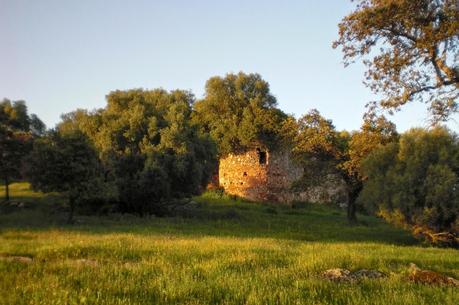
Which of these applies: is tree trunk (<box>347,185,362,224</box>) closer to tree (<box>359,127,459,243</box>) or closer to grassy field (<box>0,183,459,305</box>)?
tree (<box>359,127,459,243</box>)

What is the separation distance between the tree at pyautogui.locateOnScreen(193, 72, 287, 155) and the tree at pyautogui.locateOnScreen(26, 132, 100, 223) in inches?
775

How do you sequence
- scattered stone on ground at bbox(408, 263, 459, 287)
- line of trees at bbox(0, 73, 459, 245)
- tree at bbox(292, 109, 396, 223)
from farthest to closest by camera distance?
tree at bbox(292, 109, 396, 223), line of trees at bbox(0, 73, 459, 245), scattered stone on ground at bbox(408, 263, 459, 287)

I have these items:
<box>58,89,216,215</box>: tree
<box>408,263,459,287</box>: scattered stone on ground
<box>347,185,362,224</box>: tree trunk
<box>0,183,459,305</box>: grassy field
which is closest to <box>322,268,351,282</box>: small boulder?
<box>0,183,459,305</box>: grassy field

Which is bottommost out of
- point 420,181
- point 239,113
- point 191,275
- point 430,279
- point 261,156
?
point 430,279

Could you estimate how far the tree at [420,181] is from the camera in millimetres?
21297

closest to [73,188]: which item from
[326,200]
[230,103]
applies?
[230,103]

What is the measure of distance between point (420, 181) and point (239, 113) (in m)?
27.9

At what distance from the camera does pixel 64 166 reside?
2722 cm

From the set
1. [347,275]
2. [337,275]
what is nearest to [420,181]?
[347,275]

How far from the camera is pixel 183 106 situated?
3956 centimetres

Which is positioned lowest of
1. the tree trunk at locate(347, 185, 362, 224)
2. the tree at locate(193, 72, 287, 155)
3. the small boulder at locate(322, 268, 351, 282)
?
the small boulder at locate(322, 268, 351, 282)

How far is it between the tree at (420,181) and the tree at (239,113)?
2141 cm

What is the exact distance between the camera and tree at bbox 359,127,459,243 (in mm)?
21297

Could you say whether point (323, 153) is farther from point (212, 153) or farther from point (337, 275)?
point (337, 275)
